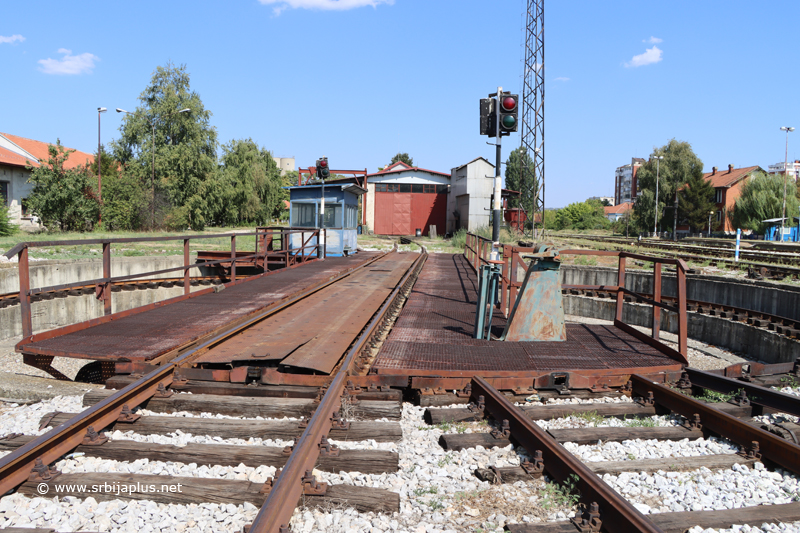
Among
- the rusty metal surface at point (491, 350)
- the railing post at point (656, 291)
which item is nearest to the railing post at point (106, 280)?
the rusty metal surface at point (491, 350)

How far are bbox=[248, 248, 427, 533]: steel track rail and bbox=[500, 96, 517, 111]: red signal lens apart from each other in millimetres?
5806

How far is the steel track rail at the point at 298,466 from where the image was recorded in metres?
2.58

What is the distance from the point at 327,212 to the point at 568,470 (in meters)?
18.7

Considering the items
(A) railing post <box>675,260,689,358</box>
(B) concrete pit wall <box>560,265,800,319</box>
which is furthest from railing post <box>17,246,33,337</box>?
(B) concrete pit wall <box>560,265,800,319</box>

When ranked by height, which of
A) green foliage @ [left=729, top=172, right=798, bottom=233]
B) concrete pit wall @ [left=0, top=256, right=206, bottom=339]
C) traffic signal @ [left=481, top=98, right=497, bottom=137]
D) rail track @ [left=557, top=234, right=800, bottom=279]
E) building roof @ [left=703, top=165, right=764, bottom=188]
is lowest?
concrete pit wall @ [left=0, top=256, right=206, bottom=339]

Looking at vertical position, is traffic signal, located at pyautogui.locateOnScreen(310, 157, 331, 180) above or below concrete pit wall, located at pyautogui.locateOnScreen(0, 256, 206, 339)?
above

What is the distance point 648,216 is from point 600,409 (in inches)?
2585

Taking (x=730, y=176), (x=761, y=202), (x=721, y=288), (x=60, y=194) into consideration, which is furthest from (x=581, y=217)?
(x=721, y=288)

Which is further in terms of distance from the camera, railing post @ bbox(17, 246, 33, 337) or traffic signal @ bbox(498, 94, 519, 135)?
traffic signal @ bbox(498, 94, 519, 135)

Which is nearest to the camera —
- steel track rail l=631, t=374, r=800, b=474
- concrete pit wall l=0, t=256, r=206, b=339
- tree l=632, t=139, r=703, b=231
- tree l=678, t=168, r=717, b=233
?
steel track rail l=631, t=374, r=800, b=474

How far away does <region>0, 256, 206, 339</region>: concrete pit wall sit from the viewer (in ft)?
38.6

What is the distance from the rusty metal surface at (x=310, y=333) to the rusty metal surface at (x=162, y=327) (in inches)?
21.7

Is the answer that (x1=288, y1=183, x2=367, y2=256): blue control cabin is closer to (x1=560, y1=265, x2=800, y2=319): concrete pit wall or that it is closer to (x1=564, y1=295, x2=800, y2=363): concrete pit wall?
(x1=560, y1=265, x2=800, y2=319): concrete pit wall

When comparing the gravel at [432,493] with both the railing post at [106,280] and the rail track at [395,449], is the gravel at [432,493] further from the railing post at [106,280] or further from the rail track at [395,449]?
the railing post at [106,280]
